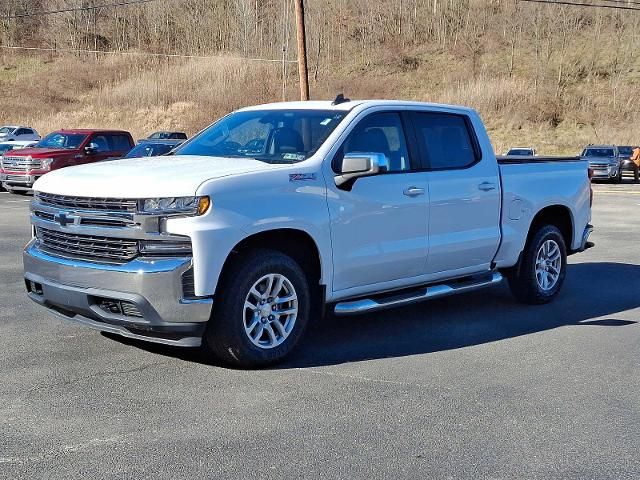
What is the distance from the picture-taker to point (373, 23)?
7831cm

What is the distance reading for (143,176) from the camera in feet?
18.6

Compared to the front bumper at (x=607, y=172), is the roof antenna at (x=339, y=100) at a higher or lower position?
higher

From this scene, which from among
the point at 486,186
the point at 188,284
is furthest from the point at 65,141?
the point at 188,284

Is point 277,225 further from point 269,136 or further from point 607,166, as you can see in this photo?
point 607,166

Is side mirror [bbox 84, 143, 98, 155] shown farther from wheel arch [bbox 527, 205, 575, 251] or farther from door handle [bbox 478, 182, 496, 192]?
door handle [bbox 478, 182, 496, 192]

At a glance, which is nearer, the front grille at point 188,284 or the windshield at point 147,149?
the front grille at point 188,284

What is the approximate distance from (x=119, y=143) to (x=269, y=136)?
694 inches

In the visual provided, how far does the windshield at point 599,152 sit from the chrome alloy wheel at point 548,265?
27580 mm

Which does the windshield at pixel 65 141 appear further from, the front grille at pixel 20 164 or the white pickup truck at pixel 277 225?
the white pickup truck at pixel 277 225

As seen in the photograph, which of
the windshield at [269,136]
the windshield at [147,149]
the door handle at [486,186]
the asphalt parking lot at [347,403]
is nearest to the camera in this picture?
the asphalt parking lot at [347,403]

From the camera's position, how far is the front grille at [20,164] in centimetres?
2166

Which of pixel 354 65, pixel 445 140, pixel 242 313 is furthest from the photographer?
pixel 354 65

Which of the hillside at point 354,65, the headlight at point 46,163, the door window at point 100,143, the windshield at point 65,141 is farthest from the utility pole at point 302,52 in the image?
the hillside at point 354,65

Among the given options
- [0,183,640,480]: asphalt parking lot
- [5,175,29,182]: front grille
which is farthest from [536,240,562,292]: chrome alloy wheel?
[5,175,29,182]: front grille
